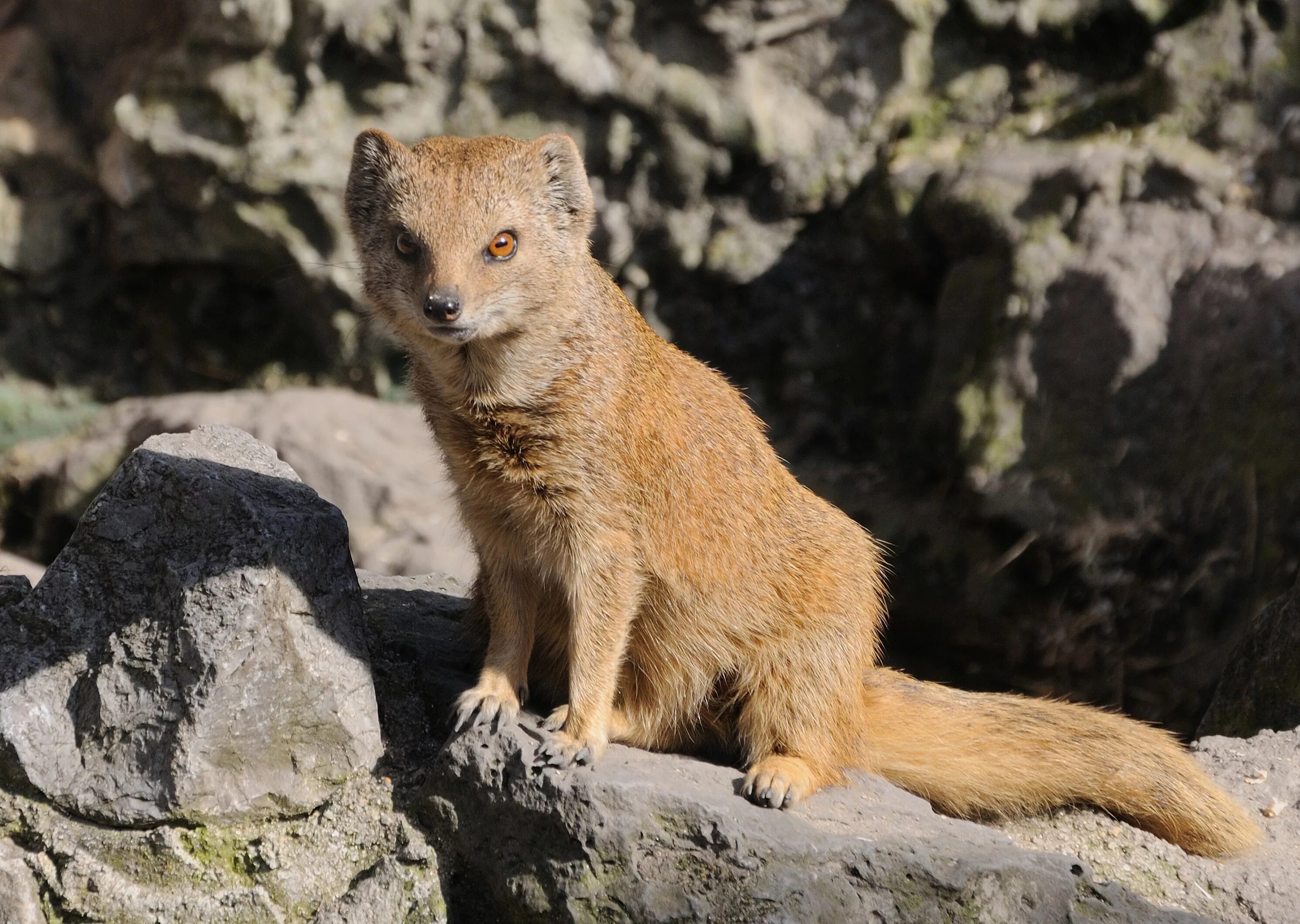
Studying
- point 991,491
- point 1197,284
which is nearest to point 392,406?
point 991,491

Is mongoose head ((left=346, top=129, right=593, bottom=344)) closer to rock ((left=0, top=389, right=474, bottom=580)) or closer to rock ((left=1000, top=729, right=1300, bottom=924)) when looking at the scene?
rock ((left=1000, top=729, right=1300, bottom=924))

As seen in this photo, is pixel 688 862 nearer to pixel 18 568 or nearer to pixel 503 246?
→ pixel 503 246

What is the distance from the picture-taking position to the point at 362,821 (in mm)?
4262

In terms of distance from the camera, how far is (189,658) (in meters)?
4.15

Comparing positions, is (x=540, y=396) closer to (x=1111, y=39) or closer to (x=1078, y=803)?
(x=1078, y=803)

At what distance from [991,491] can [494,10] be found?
4.96 m

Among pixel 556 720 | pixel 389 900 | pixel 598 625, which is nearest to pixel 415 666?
pixel 556 720

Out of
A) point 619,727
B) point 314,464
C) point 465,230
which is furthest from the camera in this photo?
point 314,464

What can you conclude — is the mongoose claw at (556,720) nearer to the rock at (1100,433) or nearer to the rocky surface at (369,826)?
the rocky surface at (369,826)

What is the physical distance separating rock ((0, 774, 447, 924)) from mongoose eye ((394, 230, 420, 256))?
182 centimetres

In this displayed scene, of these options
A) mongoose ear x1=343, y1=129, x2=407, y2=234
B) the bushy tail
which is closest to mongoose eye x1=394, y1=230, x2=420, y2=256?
mongoose ear x1=343, y1=129, x2=407, y2=234

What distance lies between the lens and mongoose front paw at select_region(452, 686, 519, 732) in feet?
14.4

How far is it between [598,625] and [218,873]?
4.47ft

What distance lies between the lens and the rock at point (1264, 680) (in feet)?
18.8
